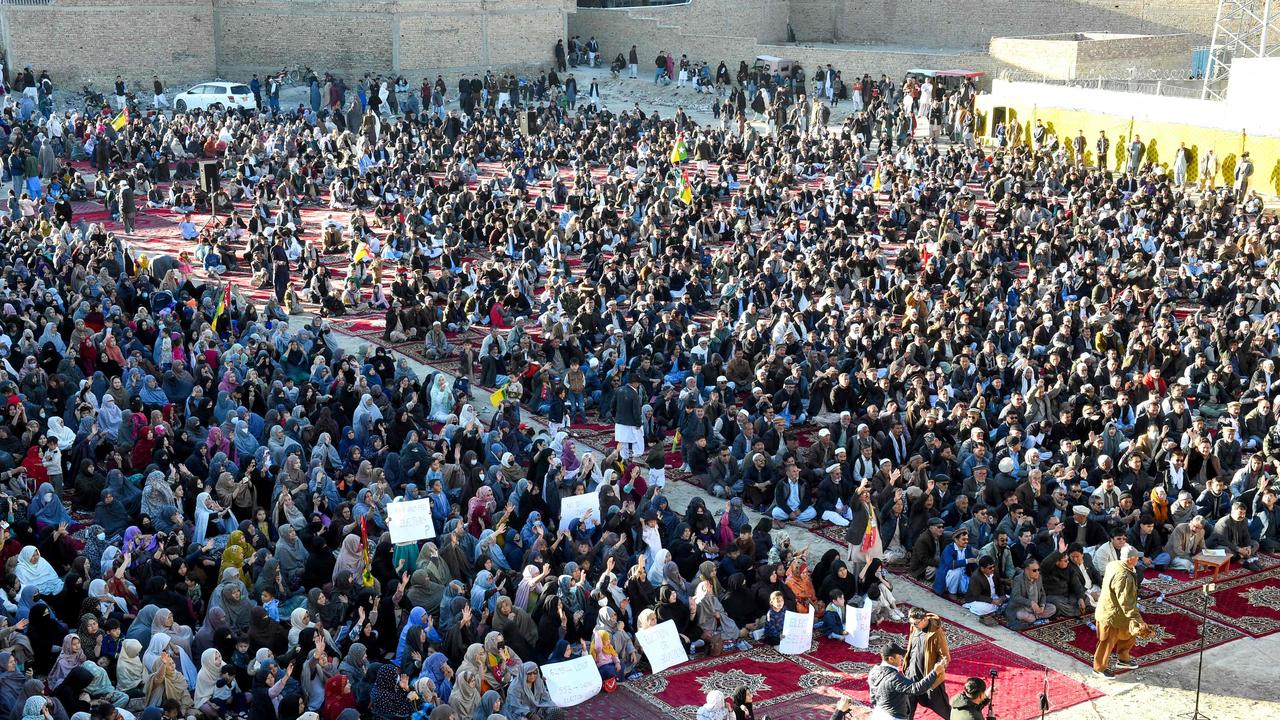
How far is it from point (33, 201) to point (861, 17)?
3104 centimetres

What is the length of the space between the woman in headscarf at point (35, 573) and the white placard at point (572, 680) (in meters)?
3.83

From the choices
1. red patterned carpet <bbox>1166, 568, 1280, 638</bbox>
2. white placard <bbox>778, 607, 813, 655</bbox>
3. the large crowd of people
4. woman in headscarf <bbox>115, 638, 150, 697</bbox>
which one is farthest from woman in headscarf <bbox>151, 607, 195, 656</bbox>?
red patterned carpet <bbox>1166, 568, 1280, 638</bbox>

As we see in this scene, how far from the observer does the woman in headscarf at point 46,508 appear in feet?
43.0

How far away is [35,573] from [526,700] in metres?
3.93

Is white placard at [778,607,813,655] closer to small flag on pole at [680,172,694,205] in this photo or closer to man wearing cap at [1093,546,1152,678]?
man wearing cap at [1093,546,1152,678]

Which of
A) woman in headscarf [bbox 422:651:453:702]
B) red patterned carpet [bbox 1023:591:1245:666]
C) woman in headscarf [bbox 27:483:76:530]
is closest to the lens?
woman in headscarf [bbox 422:651:453:702]

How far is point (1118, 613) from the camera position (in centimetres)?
1120

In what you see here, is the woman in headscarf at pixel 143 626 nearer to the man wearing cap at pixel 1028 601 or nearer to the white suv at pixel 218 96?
the man wearing cap at pixel 1028 601

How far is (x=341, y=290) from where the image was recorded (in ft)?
75.2

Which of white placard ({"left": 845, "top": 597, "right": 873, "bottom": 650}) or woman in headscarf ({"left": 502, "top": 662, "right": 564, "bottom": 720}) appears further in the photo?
white placard ({"left": 845, "top": 597, "right": 873, "bottom": 650})

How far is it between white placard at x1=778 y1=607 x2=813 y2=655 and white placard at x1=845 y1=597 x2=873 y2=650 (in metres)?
0.31

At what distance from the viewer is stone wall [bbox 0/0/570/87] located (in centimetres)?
4350

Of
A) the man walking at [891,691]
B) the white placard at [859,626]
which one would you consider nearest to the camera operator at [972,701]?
the man walking at [891,691]

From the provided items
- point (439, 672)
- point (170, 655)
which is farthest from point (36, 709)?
point (439, 672)
